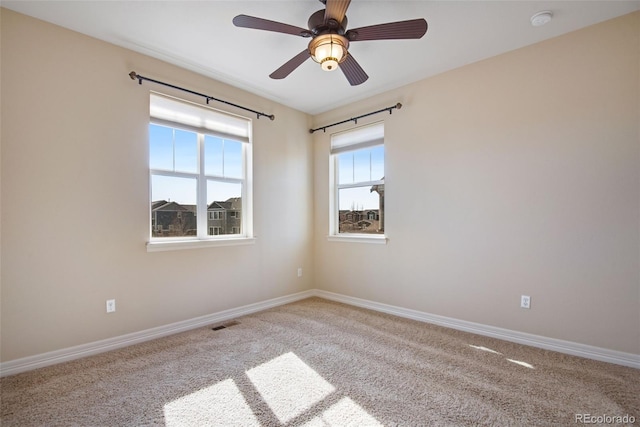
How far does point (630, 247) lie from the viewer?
2.21 m

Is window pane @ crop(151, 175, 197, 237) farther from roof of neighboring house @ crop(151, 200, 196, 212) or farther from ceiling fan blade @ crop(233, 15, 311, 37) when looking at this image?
ceiling fan blade @ crop(233, 15, 311, 37)

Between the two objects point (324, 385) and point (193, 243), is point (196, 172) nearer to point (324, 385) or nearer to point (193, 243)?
point (193, 243)

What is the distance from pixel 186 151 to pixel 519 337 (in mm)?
3778

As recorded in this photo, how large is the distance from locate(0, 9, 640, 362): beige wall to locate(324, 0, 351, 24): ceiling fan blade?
1814 millimetres

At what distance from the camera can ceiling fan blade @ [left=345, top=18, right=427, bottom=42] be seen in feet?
5.87

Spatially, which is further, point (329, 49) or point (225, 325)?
point (225, 325)

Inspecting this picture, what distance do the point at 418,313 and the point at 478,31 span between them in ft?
9.24

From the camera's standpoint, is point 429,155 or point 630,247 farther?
point 429,155

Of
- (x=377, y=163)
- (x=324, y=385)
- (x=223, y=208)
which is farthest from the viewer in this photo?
(x=377, y=163)

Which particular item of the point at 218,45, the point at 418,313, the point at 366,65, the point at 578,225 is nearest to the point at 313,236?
the point at 418,313

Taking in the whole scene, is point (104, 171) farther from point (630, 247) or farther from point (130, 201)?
point (630, 247)

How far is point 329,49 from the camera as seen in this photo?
193 centimetres

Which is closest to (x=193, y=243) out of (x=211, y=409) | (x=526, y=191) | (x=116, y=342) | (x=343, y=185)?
(x=116, y=342)

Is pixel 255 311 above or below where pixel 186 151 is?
below
